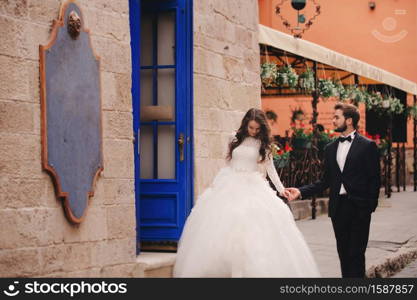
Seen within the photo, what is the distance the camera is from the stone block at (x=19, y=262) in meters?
6.14

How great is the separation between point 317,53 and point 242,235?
7.37 m

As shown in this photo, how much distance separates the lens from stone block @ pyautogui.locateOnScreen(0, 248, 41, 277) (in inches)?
242

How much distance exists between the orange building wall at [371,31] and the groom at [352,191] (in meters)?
17.8

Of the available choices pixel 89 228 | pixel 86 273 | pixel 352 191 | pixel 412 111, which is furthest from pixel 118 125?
pixel 412 111

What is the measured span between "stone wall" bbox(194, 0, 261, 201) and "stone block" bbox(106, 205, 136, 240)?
4.33 ft

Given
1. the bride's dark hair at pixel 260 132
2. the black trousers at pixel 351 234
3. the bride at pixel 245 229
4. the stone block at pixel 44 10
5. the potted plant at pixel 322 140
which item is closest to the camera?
the stone block at pixel 44 10

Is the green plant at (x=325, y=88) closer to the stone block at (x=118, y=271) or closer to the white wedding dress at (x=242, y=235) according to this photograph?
the white wedding dress at (x=242, y=235)

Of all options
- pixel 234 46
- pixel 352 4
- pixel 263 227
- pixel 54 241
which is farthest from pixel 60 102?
pixel 352 4

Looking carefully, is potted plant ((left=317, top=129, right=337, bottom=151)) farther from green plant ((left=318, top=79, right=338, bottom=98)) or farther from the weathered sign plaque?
the weathered sign plaque

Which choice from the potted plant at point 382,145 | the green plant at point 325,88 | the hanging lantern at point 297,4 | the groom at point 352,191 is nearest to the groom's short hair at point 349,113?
the groom at point 352,191

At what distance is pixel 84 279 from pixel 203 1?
140 inches

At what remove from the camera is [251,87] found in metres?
10.1

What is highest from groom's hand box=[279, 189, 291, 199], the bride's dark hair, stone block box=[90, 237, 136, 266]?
the bride's dark hair

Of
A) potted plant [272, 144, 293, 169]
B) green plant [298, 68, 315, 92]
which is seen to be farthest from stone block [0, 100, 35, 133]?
green plant [298, 68, 315, 92]
